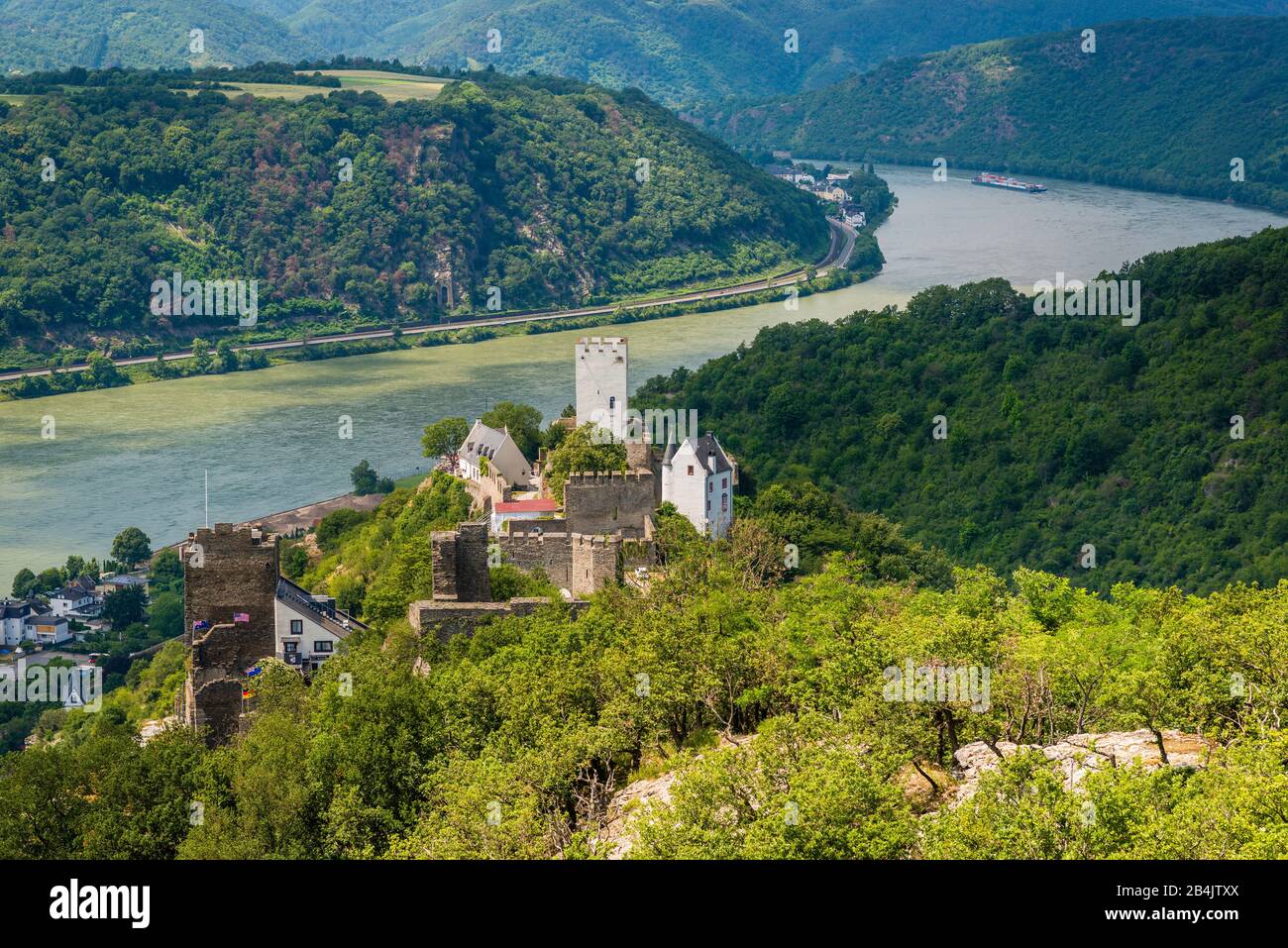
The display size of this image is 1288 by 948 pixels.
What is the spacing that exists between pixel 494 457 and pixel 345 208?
92.0 metres

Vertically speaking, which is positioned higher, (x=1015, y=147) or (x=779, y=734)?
(x=1015, y=147)

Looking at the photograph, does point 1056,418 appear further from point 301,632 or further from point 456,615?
point 301,632

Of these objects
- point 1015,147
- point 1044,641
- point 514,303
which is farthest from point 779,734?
point 1015,147

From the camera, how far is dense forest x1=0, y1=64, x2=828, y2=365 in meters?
120

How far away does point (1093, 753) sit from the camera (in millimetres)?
19391

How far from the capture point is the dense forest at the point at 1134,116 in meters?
160

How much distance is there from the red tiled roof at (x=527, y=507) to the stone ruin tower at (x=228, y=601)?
8413 mm

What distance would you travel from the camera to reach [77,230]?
122500mm

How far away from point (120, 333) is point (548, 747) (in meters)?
95.9

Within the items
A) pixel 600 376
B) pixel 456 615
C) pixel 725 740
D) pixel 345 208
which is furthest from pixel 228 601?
pixel 345 208

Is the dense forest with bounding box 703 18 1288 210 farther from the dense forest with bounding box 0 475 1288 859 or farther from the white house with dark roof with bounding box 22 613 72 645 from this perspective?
the dense forest with bounding box 0 475 1288 859

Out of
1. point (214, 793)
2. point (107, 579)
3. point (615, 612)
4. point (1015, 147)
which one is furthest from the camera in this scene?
point (1015, 147)

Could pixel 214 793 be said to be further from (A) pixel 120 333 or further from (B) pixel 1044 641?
(A) pixel 120 333
